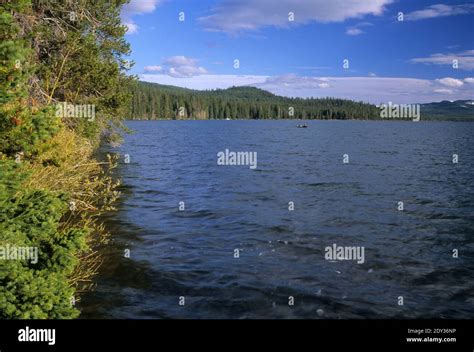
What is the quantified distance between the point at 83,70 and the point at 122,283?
12162 millimetres

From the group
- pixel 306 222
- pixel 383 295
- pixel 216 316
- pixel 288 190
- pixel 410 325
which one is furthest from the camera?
pixel 288 190

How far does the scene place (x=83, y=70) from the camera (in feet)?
71.7

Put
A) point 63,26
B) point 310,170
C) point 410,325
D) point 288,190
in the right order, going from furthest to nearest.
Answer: point 310,170 → point 288,190 → point 63,26 → point 410,325

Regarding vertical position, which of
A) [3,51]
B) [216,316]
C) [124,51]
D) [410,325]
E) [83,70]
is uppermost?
[124,51]

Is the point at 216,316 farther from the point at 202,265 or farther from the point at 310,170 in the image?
the point at 310,170

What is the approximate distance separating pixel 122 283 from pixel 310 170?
28291mm

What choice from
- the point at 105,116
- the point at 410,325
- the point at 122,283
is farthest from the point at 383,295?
the point at 105,116

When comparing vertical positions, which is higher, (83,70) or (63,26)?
(63,26)

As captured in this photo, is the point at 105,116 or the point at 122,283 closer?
the point at 122,283

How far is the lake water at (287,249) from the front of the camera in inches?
498

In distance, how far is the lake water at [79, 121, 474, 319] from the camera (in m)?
12.7

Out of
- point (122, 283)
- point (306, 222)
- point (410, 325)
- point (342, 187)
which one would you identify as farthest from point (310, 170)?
point (410, 325)

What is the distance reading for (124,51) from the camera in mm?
26422

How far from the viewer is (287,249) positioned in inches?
693
